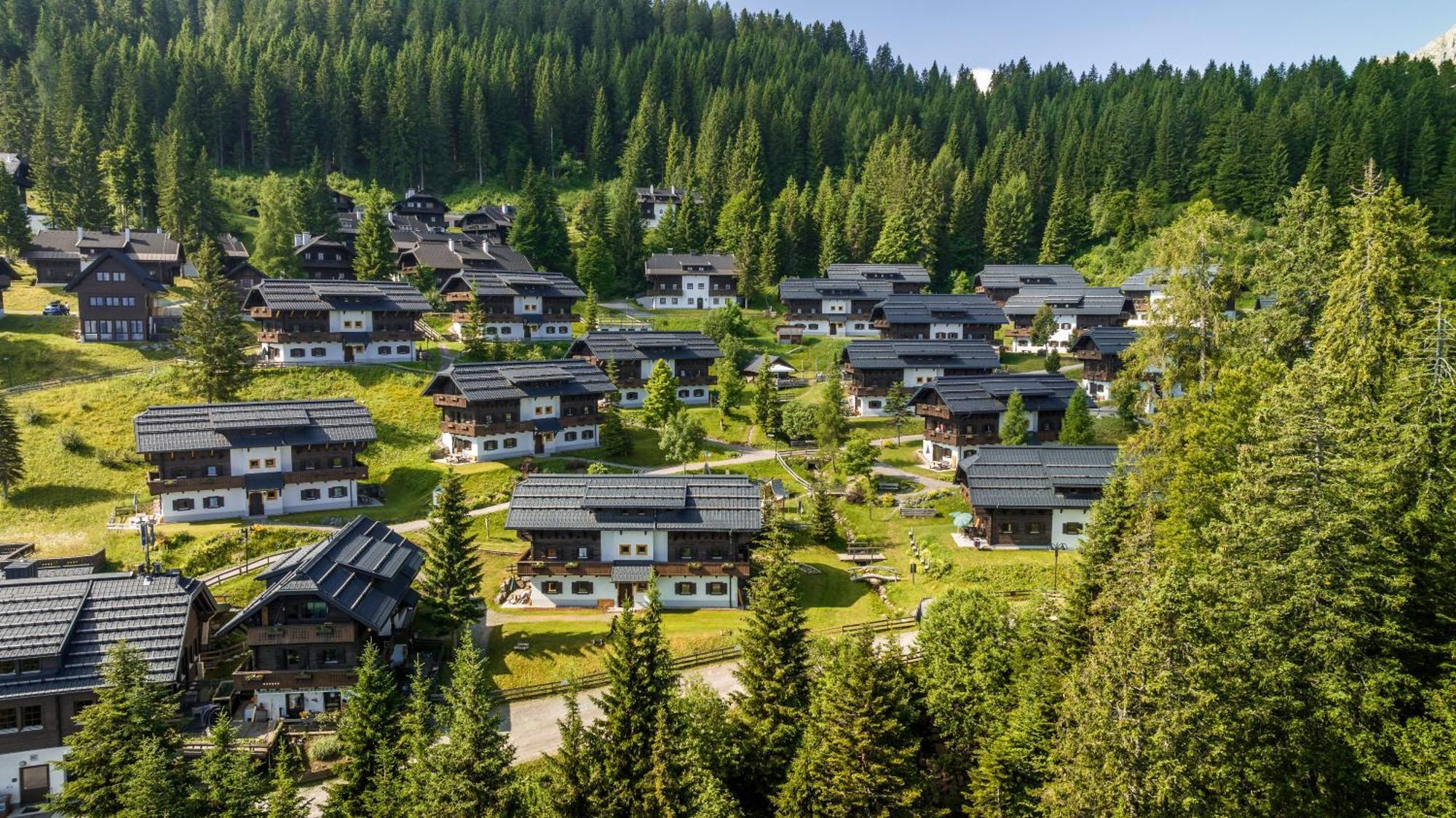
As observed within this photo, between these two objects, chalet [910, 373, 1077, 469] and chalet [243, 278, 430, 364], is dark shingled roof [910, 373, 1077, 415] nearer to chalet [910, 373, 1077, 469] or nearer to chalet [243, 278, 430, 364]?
chalet [910, 373, 1077, 469]

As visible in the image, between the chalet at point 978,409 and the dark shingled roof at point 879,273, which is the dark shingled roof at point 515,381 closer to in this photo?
the chalet at point 978,409

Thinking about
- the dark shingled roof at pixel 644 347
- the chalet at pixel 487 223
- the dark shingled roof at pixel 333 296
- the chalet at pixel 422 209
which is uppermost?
the chalet at pixel 422 209

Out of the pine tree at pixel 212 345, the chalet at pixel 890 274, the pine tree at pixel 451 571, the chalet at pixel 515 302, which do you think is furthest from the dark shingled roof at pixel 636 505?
the chalet at pixel 890 274

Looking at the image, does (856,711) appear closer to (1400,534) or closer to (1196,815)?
(1196,815)

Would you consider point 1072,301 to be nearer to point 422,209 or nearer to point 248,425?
point 248,425

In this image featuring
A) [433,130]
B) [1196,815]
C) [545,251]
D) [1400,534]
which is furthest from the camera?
[433,130]

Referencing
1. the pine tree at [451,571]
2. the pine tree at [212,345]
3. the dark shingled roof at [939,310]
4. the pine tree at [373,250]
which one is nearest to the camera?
the pine tree at [451,571]

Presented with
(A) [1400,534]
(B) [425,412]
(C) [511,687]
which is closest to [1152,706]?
(A) [1400,534]
